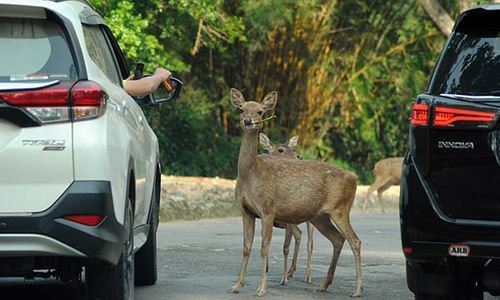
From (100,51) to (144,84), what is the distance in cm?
96

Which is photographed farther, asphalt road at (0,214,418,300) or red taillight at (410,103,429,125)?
asphalt road at (0,214,418,300)

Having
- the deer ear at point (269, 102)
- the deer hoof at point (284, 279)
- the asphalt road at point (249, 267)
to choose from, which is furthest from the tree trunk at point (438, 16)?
the deer hoof at point (284, 279)

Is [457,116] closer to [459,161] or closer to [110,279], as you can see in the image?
[459,161]

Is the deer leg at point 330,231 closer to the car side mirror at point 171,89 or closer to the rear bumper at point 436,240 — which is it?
the car side mirror at point 171,89

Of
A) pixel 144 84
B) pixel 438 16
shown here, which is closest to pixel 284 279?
pixel 144 84

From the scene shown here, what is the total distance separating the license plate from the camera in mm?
7193

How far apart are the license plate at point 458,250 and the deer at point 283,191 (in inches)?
122

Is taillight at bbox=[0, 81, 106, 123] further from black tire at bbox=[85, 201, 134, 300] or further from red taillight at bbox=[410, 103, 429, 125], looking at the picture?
red taillight at bbox=[410, 103, 429, 125]

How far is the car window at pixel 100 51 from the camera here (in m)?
7.88

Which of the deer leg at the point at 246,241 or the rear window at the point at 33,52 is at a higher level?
the rear window at the point at 33,52

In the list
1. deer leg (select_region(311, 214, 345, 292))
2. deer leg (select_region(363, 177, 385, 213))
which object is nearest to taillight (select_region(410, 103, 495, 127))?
deer leg (select_region(311, 214, 345, 292))

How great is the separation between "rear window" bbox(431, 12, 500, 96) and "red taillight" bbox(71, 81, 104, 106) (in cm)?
181

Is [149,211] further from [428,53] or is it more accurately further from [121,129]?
[428,53]

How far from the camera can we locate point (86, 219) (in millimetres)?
7094
